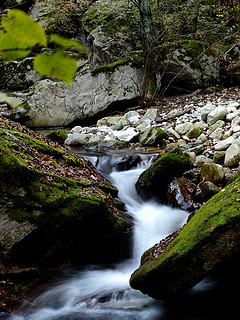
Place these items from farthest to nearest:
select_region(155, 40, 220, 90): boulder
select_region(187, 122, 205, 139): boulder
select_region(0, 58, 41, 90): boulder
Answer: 1. select_region(0, 58, 41, 90): boulder
2. select_region(155, 40, 220, 90): boulder
3. select_region(187, 122, 205, 139): boulder

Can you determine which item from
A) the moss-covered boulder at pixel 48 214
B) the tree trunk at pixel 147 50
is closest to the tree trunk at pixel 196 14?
the tree trunk at pixel 147 50

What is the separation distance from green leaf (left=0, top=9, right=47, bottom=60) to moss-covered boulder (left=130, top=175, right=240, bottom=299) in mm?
2369

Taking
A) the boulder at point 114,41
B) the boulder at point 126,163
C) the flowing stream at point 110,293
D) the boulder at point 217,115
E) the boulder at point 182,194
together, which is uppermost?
the boulder at point 114,41

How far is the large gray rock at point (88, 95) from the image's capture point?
1102 cm

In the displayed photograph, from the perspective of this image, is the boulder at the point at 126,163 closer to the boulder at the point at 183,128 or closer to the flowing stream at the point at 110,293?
the flowing stream at the point at 110,293

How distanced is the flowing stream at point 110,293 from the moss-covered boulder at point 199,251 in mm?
434

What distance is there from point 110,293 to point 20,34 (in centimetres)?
375

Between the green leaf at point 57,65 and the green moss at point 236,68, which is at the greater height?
the green leaf at point 57,65

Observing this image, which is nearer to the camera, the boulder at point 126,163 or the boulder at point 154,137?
the boulder at point 126,163

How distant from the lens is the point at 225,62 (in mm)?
11258

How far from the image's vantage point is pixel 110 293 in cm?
362

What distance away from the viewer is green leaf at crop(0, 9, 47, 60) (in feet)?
1.44

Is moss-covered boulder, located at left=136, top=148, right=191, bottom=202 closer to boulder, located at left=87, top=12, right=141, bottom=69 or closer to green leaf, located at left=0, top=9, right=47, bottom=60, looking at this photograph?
green leaf, located at left=0, top=9, right=47, bottom=60

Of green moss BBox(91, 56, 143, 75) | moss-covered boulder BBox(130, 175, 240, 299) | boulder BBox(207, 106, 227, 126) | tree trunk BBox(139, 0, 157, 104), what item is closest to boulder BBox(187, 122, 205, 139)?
boulder BBox(207, 106, 227, 126)
